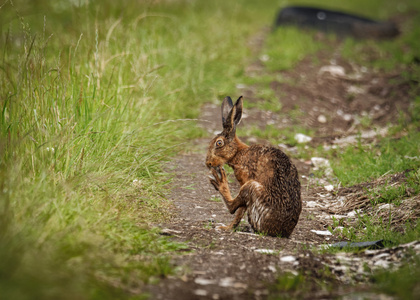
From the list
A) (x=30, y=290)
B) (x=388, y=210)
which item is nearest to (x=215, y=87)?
(x=388, y=210)

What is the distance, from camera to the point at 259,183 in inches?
164

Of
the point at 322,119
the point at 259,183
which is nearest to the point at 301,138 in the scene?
the point at 322,119

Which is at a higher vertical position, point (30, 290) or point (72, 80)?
point (72, 80)

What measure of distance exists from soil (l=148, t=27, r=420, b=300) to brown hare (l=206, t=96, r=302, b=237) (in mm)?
137

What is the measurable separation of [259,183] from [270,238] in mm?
462

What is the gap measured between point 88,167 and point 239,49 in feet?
21.7

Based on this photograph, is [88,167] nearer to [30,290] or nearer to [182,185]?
[182,185]

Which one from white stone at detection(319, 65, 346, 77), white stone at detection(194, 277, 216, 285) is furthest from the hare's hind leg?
white stone at detection(319, 65, 346, 77)

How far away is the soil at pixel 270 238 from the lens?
3.25 m

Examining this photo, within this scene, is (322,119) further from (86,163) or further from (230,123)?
(86,163)

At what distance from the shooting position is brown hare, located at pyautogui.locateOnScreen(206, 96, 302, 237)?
4.08 meters

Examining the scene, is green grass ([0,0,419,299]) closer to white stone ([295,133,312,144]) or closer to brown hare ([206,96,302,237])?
white stone ([295,133,312,144])

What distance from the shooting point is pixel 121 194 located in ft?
14.0

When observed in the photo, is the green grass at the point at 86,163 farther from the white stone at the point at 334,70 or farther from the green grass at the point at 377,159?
the white stone at the point at 334,70
